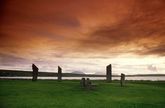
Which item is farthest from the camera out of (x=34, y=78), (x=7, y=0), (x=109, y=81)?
(x=109, y=81)

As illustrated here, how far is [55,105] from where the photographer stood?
9773mm

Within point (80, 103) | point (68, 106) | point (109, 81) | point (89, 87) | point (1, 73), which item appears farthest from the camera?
point (109, 81)

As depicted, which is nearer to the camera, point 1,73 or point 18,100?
point 18,100

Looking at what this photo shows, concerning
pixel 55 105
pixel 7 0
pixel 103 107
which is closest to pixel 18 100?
pixel 55 105

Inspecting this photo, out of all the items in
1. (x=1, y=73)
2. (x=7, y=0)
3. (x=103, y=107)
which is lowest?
(x=103, y=107)

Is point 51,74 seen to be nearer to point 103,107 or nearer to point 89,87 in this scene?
point 89,87

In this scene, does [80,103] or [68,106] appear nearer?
[68,106]

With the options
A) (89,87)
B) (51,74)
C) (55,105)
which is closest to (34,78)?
(51,74)

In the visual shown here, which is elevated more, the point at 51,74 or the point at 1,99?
the point at 51,74

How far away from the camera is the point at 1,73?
17828 millimetres

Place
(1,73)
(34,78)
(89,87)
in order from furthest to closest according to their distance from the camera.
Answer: (34,78)
(1,73)
(89,87)

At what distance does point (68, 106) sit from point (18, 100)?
2.12 metres

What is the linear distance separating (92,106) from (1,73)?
9.76 m

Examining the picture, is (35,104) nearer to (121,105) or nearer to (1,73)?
(121,105)
